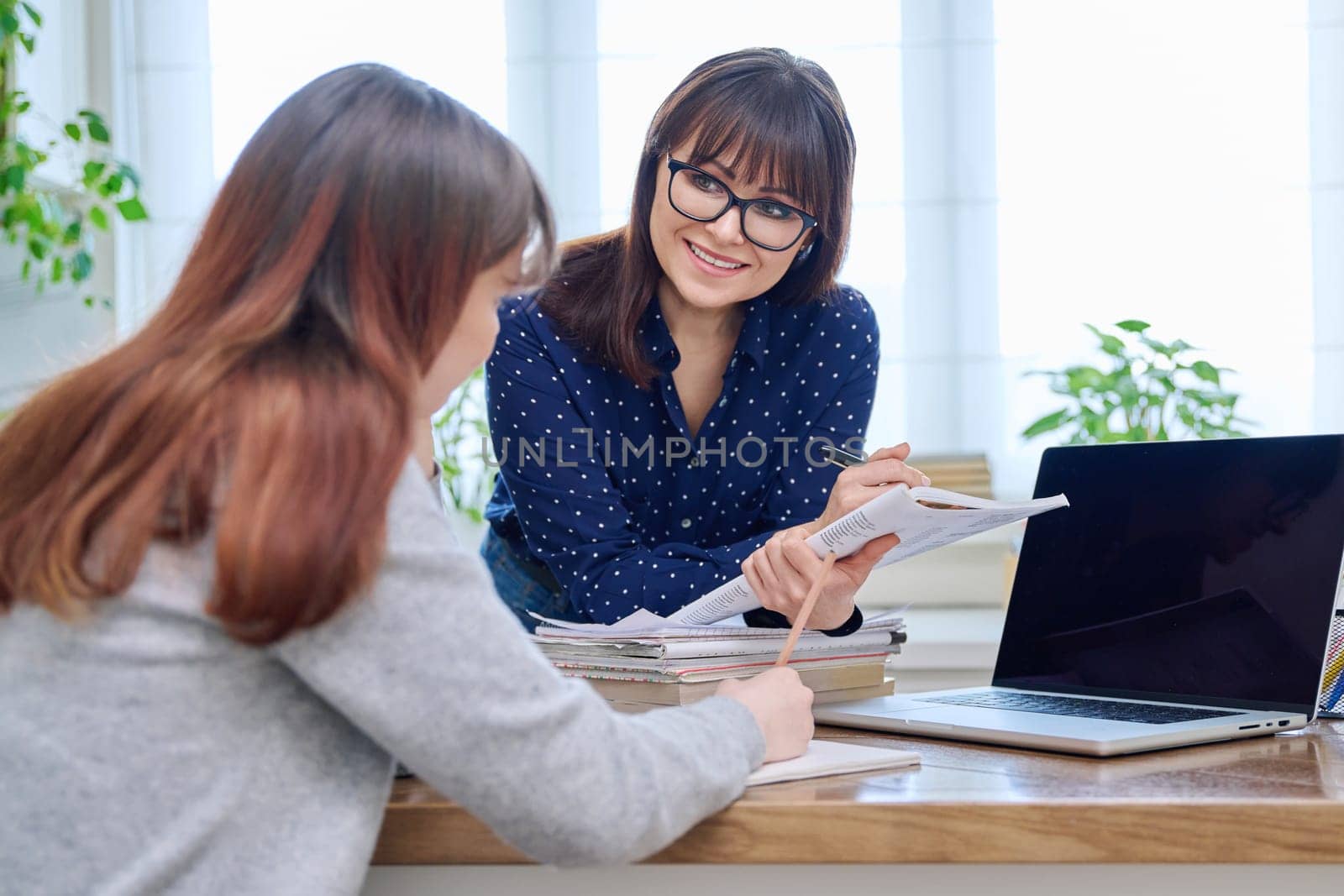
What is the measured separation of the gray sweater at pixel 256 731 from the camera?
630 mm

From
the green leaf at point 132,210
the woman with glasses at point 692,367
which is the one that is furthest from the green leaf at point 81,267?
the woman with glasses at point 692,367

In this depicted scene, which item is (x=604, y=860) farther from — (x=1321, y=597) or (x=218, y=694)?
(x=1321, y=597)

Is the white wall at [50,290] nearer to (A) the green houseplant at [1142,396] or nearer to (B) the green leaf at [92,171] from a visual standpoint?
(B) the green leaf at [92,171]

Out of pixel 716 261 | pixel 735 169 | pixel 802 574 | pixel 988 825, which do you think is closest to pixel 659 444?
pixel 716 261

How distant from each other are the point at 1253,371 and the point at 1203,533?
5.45ft

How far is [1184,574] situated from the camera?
1081mm

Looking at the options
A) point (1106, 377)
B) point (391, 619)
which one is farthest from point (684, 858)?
point (1106, 377)

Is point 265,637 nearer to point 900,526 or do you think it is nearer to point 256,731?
point 256,731

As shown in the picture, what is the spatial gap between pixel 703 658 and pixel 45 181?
198cm

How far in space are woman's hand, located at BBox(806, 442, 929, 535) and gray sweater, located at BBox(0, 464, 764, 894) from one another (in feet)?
1.67

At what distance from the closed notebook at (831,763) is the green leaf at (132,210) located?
2.03 m

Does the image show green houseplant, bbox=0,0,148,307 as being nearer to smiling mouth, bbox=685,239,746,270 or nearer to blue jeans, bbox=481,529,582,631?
blue jeans, bbox=481,529,582,631

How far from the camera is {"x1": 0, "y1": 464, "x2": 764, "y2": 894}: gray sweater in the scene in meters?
0.63

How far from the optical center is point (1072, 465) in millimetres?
1186
